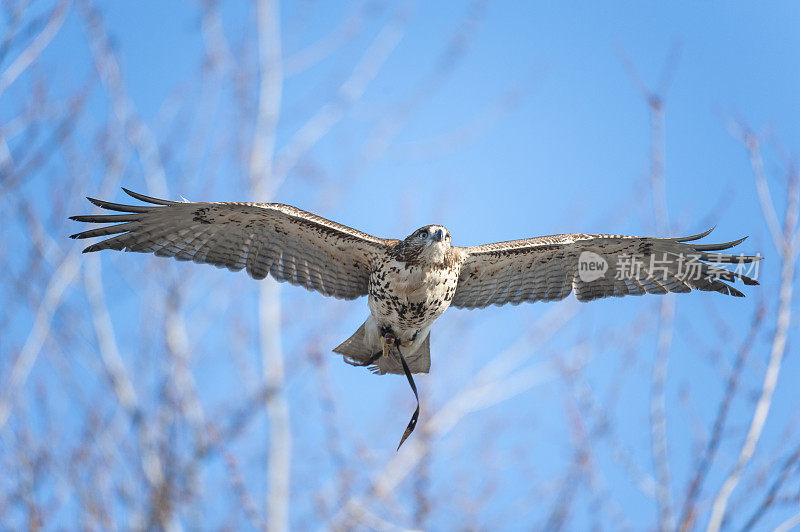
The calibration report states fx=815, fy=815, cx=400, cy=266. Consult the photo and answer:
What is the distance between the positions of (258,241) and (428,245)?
1.41 meters

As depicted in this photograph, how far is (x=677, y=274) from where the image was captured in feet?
20.7

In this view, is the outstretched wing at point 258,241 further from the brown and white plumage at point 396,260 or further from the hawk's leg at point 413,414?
the hawk's leg at point 413,414

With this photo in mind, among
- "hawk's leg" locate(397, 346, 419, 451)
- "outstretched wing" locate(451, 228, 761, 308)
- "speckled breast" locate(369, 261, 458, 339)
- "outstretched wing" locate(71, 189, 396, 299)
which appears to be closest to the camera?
"hawk's leg" locate(397, 346, 419, 451)

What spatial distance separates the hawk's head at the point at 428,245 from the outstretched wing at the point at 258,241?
1.36 feet

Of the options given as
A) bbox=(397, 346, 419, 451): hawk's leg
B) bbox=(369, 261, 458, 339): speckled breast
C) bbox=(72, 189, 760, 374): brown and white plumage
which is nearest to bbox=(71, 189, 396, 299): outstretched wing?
bbox=(72, 189, 760, 374): brown and white plumage

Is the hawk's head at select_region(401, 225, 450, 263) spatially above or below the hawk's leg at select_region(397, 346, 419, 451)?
above

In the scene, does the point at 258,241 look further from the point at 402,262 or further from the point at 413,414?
the point at 413,414

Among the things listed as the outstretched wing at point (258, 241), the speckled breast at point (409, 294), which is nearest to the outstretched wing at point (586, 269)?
the speckled breast at point (409, 294)

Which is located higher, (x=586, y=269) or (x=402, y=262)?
(x=586, y=269)

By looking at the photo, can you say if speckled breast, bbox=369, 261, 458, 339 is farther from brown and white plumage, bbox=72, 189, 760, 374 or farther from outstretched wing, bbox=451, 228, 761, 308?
outstretched wing, bbox=451, 228, 761, 308

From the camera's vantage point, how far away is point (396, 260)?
5727 millimetres

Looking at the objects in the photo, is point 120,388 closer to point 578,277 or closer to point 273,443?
point 273,443

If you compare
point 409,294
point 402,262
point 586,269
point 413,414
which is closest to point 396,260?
point 402,262

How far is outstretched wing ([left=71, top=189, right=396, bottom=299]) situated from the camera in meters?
5.85
